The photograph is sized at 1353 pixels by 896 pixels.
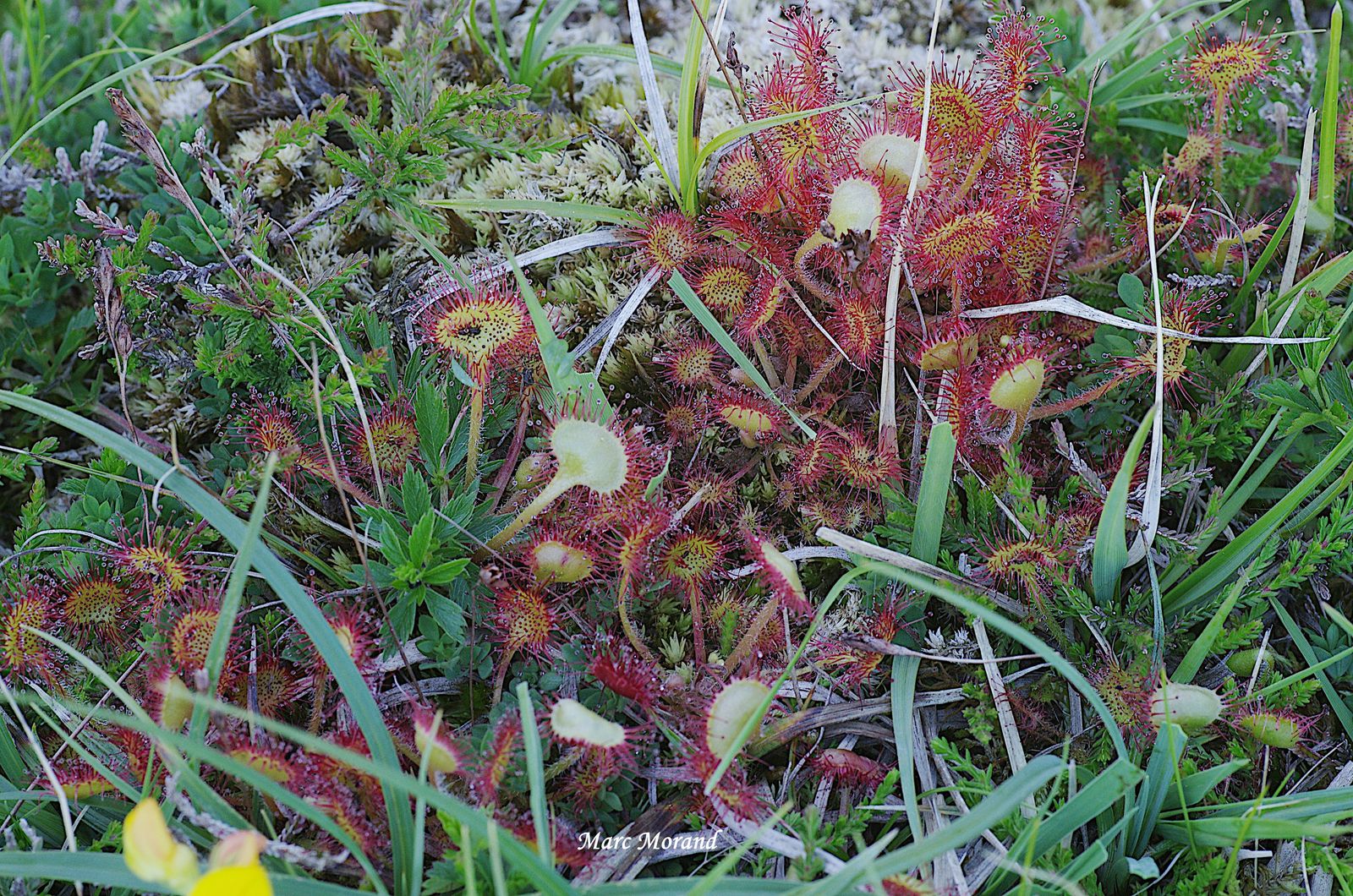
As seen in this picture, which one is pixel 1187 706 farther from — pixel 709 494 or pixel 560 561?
pixel 560 561

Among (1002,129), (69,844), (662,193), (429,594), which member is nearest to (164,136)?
(662,193)

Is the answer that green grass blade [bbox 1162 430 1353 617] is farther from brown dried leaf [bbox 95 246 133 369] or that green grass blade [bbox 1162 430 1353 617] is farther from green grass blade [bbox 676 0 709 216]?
brown dried leaf [bbox 95 246 133 369]

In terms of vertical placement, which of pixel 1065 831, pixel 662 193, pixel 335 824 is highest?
pixel 662 193

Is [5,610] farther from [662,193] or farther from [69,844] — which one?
[662,193]

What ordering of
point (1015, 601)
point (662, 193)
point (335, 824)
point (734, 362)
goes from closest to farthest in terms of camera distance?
point (335, 824) < point (1015, 601) < point (734, 362) < point (662, 193)

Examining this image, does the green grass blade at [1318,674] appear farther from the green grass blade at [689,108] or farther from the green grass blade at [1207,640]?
the green grass blade at [689,108]

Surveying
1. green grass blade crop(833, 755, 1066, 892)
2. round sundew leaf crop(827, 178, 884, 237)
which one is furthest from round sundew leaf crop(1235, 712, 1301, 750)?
round sundew leaf crop(827, 178, 884, 237)
